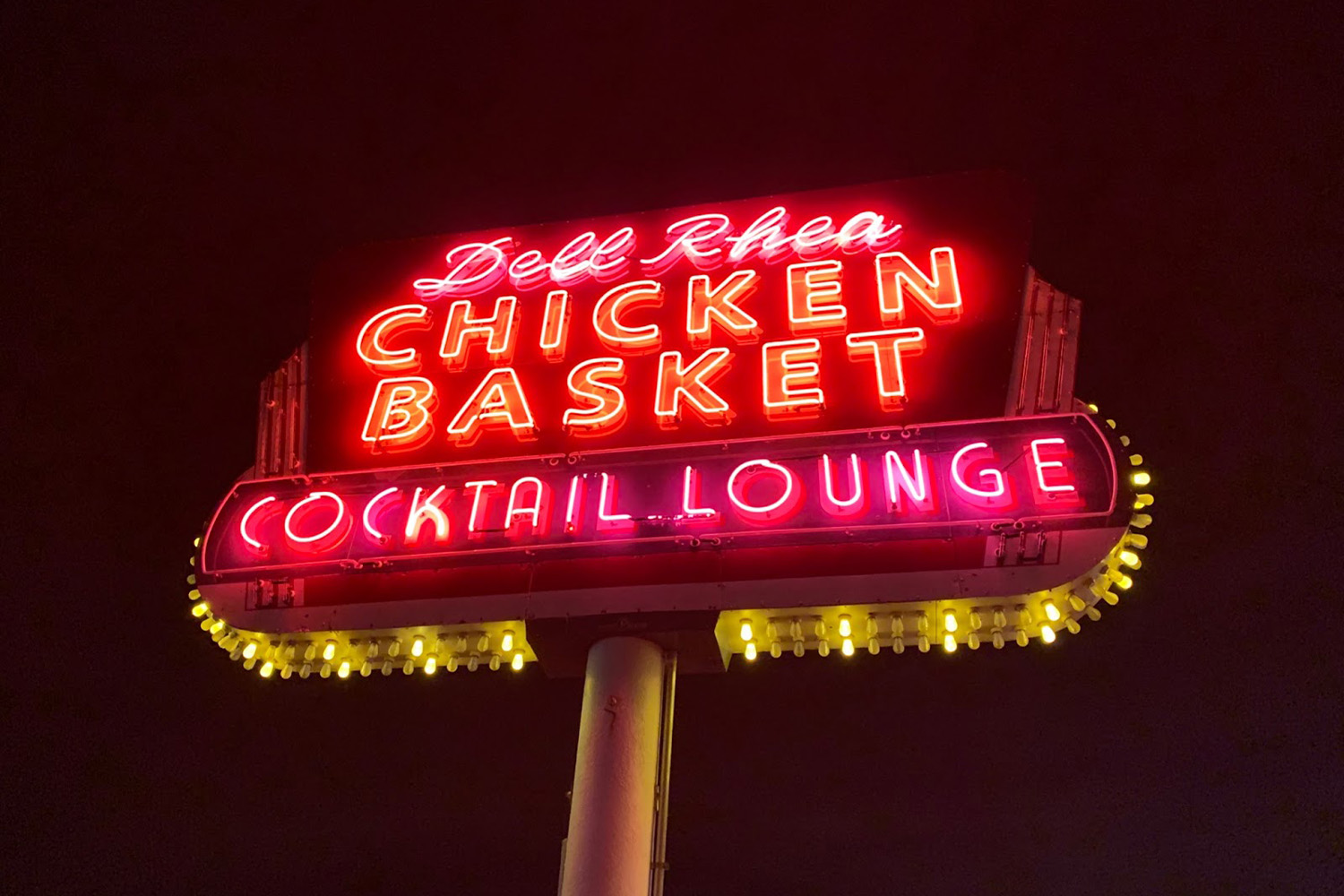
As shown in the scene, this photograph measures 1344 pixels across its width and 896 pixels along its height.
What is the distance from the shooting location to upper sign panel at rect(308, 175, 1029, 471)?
8703 millimetres

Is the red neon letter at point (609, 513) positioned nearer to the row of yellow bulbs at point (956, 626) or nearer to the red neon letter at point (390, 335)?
the row of yellow bulbs at point (956, 626)

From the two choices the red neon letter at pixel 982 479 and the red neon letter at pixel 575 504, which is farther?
the red neon letter at pixel 575 504

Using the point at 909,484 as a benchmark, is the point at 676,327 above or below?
above

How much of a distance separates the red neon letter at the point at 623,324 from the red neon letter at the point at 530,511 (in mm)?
1760

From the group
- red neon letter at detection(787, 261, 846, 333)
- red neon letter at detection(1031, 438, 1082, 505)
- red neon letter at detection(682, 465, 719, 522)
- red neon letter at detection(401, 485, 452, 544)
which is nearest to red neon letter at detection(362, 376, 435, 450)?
red neon letter at detection(401, 485, 452, 544)

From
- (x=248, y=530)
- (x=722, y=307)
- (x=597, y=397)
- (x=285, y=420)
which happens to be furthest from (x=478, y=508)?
(x=722, y=307)

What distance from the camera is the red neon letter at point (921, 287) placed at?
A: 8.90 meters

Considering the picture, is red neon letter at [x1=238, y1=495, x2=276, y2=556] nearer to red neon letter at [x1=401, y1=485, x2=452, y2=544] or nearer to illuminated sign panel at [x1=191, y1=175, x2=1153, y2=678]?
illuminated sign panel at [x1=191, y1=175, x2=1153, y2=678]

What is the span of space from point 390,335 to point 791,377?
3.59m

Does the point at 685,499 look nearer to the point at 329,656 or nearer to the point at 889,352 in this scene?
the point at 889,352

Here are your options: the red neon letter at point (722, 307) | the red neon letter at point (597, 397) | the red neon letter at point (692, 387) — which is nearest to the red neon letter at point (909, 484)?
the red neon letter at point (692, 387)

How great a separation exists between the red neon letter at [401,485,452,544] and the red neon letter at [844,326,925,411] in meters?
3.24

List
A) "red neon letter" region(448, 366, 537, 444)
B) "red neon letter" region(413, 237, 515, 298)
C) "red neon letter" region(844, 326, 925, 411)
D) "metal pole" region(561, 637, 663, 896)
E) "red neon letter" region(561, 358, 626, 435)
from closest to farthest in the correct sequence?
Answer: "metal pole" region(561, 637, 663, 896)
"red neon letter" region(844, 326, 925, 411)
"red neon letter" region(561, 358, 626, 435)
"red neon letter" region(448, 366, 537, 444)
"red neon letter" region(413, 237, 515, 298)

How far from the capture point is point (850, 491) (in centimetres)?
756
